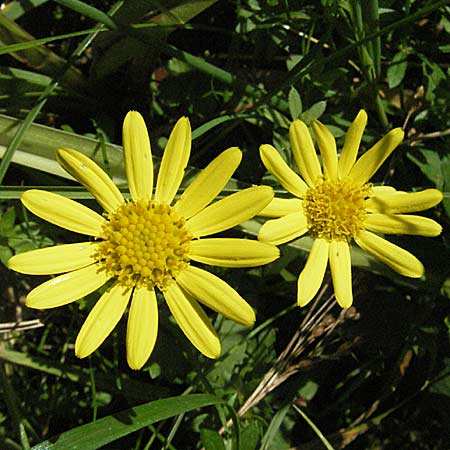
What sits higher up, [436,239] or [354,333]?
[436,239]

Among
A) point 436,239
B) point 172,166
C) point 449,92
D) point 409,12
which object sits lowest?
point 436,239

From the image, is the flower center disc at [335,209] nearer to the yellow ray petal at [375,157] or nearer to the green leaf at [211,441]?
the yellow ray petal at [375,157]

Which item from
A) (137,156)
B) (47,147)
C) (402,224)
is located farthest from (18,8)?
(402,224)

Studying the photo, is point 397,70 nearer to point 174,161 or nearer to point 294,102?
point 294,102

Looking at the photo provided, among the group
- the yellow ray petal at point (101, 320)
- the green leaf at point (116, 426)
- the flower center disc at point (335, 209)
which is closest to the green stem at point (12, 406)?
the green leaf at point (116, 426)

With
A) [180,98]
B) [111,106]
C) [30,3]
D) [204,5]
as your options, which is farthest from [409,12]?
[30,3]

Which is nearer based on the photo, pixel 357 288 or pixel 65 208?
pixel 65 208

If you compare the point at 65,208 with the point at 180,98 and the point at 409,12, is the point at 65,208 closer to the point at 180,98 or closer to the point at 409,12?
the point at 180,98
